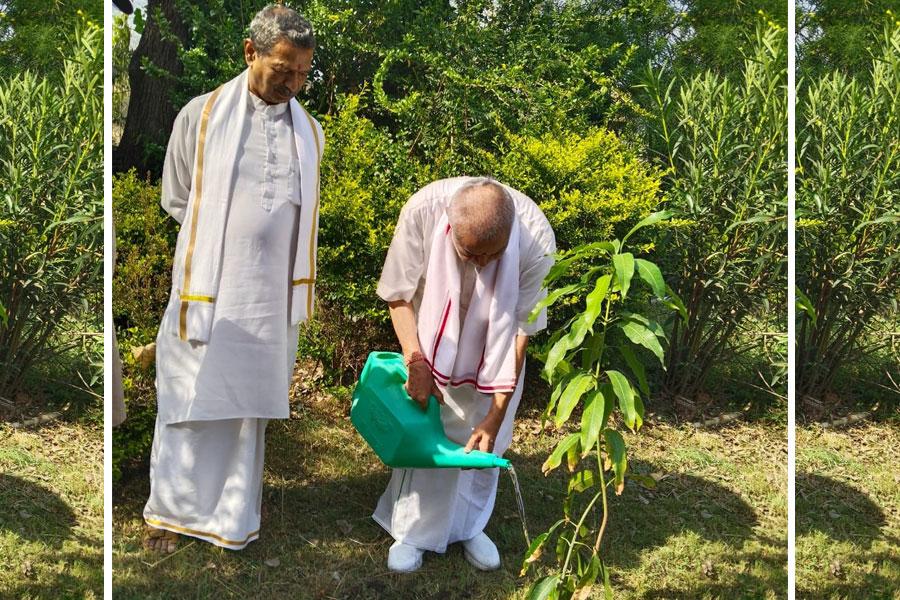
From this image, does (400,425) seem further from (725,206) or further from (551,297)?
(725,206)

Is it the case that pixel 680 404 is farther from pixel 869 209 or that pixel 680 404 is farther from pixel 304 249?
pixel 304 249

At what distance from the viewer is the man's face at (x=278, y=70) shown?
10.1ft

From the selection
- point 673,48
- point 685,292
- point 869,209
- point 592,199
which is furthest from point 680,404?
point 673,48

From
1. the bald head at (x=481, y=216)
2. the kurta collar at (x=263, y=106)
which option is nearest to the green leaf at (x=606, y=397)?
the bald head at (x=481, y=216)

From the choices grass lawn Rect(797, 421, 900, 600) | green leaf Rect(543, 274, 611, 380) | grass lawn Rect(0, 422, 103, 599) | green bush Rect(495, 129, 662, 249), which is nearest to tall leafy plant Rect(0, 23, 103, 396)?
grass lawn Rect(0, 422, 103, 599)

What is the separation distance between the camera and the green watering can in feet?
10.9

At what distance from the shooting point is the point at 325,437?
445 cm

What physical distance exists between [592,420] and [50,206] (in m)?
2.10

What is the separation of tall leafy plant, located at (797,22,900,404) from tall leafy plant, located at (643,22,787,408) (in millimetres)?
195

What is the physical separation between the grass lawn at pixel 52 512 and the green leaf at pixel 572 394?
176cm

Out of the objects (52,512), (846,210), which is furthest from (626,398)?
(52,512)

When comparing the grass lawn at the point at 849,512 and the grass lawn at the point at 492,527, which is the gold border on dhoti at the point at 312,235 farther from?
the grass lawn at the point at 849,512

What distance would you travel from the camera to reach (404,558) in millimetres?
3578

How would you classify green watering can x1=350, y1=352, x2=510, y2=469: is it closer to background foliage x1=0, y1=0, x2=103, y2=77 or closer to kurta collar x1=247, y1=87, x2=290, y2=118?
kurta collar x1=247, y1=87, x2=290, y2=118
